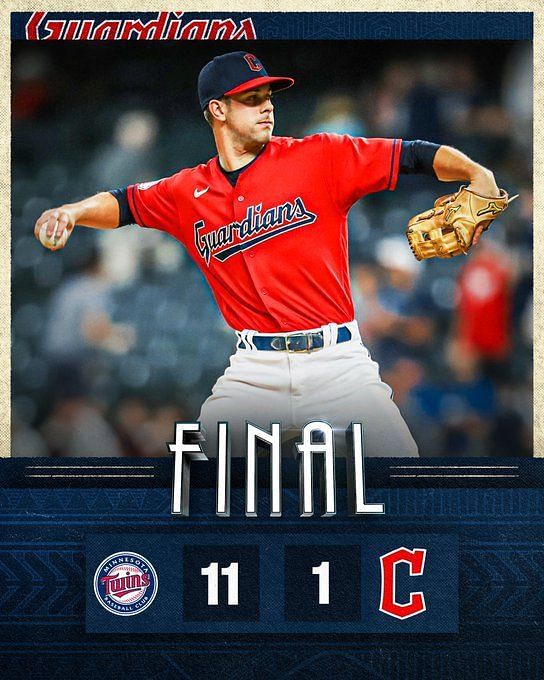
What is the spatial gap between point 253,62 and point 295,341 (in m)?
1.05

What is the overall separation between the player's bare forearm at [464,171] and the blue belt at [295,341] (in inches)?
27.9

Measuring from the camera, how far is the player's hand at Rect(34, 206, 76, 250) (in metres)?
3.35

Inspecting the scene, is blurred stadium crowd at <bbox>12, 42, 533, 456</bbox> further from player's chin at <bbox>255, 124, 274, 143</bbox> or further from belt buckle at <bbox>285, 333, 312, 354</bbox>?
belt buckle at <bbox>285, 333, 312, 354</bbox>

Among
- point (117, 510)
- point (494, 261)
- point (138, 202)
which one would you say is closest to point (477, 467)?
point (494, 261)

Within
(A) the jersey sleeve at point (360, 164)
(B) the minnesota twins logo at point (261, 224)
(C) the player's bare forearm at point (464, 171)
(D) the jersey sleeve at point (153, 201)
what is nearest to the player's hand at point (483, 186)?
(C) the player's bare forearm at point (464, 171)

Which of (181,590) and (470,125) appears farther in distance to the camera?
(470,125)

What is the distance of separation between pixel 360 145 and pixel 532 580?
170 cm

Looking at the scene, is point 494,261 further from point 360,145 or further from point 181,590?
point 181,590

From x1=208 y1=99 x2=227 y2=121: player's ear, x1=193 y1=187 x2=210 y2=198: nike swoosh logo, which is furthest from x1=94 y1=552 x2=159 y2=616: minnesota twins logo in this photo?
x1=208 y1=99 x2=227 y2=121: player's ear

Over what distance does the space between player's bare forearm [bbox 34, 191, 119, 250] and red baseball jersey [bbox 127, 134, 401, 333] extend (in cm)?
36

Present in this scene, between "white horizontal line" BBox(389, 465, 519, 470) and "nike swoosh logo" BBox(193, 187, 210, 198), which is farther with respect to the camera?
"nike swoosh logo" BBox(193, 187, 210, 198)

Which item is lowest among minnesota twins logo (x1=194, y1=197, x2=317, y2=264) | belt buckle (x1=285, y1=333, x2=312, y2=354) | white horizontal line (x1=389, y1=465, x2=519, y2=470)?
white horizontal line (x1=389, y1=465, x2=519, y2=470)

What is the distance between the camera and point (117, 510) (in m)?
3.19

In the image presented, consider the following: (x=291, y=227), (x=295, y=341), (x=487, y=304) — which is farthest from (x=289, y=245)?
(x=487, y=304)
